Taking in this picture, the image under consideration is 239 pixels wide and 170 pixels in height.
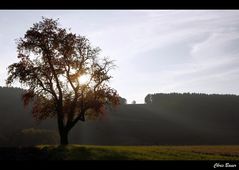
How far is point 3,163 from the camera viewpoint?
24.5 ft

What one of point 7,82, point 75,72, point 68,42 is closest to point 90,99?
point 75,72

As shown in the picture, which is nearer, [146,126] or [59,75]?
[59,75]

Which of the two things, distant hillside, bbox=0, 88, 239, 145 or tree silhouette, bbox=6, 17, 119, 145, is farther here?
distant hillside, bbox=0, 88, 239, 145

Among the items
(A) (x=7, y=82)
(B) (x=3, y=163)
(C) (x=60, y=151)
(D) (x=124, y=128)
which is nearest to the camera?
(B) (x=3, y=163)

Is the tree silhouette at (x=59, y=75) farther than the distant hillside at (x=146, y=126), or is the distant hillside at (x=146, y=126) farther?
the distant hillside at (x=146, y=126)

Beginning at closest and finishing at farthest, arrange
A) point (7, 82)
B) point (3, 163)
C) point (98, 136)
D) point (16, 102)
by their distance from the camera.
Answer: point (3, 163)
point (7, 82)
point (98, 136)
point (16, 102)

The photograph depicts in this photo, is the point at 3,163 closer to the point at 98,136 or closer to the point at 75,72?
the point at 75,72

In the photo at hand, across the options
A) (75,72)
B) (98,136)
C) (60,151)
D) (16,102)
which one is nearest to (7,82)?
(75,72)

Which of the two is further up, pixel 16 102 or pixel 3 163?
pixel 16 102

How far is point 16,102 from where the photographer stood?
631 feet

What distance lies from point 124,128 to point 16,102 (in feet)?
212

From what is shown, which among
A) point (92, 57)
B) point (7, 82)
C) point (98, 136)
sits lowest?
point (98, 136)
